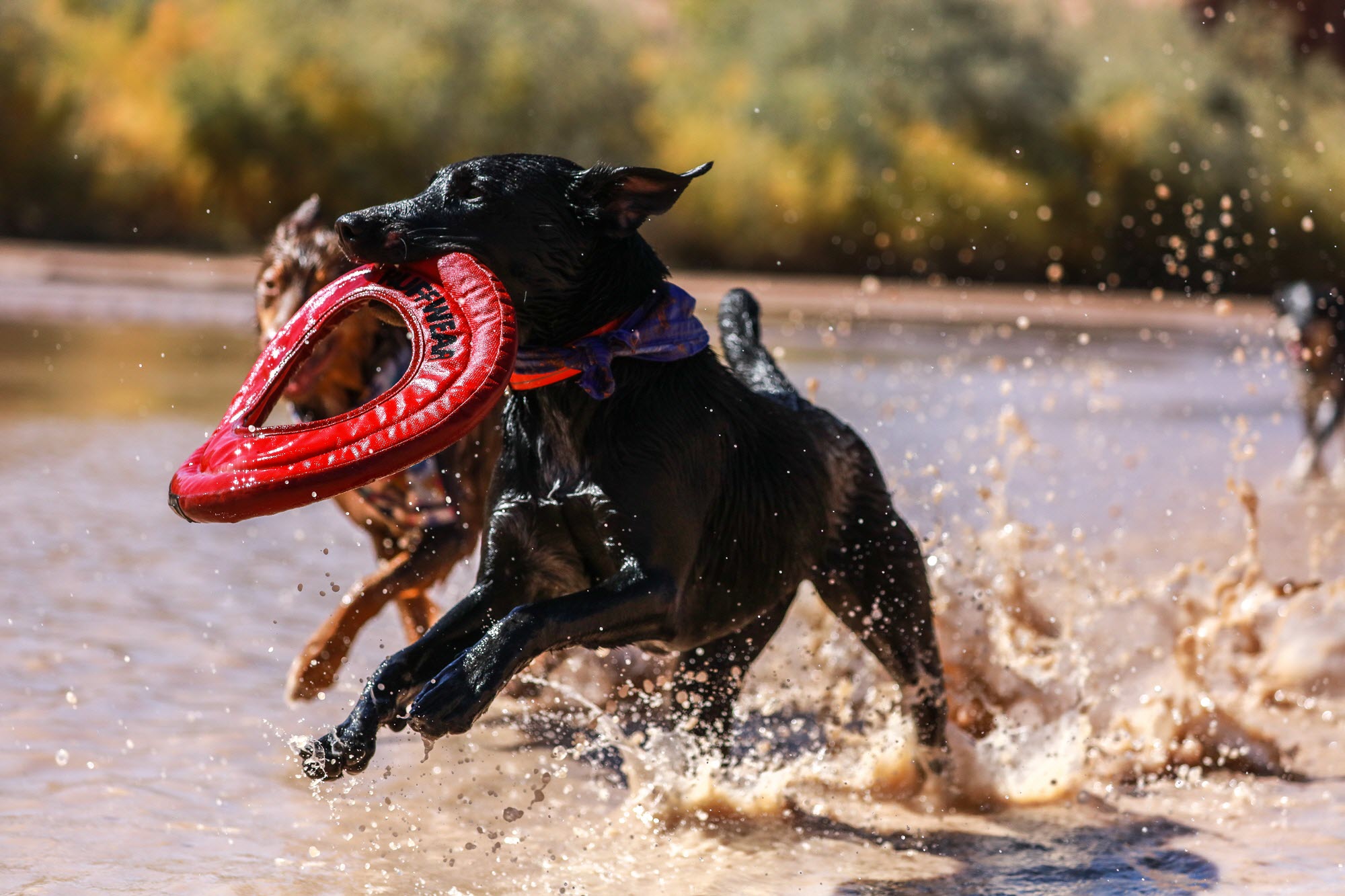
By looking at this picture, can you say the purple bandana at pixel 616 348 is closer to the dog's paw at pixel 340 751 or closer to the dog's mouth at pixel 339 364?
the dog's paw at pixel 340 751

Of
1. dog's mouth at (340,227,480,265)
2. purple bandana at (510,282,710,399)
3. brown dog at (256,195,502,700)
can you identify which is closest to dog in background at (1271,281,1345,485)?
brown dog at (256,195,502,700)

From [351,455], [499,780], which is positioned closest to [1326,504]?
[499,780]

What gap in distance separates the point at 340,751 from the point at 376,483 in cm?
161

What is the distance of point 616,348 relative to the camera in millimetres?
3463

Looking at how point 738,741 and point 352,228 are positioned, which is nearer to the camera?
point 352,228

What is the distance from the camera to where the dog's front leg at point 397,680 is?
316 centimetres

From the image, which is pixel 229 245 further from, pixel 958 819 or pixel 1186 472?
pixel 958 819

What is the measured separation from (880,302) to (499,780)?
19434 millimetres

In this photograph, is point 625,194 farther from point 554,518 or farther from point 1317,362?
point 1317,362

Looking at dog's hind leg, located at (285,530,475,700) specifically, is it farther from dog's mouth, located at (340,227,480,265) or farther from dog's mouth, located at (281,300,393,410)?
dog's mouth, located at (340,227,480,265)

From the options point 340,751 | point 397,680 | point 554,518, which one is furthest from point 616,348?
point 340,751

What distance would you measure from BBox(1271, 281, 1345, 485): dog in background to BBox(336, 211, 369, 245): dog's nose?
8.07 m

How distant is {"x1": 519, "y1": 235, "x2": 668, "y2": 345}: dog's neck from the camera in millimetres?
3436

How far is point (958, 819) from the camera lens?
4.42 meters
